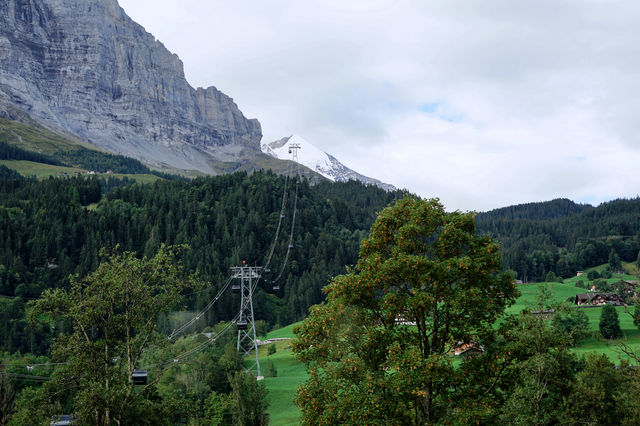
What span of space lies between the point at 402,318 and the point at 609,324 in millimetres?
75839

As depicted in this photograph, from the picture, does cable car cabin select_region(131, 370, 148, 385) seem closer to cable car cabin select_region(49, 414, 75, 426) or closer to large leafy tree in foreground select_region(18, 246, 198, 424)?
large leafy tree in foreground select_region(18, 246, 198, 424)

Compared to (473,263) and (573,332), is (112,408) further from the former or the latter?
(573,332)

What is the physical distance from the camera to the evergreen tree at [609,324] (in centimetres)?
8700

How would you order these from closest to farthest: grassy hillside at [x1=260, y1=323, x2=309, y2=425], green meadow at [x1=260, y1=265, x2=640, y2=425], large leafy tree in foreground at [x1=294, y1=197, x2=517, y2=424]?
large leafy tree in foreground at [x1=294, y1=197, x2=517, y2=424]
green meadow at [x1=260, y1=265, x2=640, y2=425]
grassy hillside at [x1=260, y1=323, x2=309, y2=425]

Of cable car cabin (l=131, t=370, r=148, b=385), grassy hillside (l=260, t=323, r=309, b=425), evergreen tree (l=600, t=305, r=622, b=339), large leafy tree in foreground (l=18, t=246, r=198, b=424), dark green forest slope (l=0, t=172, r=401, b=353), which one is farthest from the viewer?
dark green forest slope (l=0, t=172, r=401, b=353)

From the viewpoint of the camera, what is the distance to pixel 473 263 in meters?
23.9

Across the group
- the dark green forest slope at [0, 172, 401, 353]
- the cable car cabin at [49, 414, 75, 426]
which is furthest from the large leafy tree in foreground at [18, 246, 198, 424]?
the dark green forest slope at [0, 172, 401, 353]

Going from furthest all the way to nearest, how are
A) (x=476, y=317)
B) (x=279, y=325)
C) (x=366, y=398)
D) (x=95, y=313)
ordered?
(x=279, y=325), (x=95, y=313), (x=476, y=317), (x=366, y=398)

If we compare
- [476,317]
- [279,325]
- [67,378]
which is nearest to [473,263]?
A: [476,317]

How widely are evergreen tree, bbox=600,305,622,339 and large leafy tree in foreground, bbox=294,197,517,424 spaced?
7331 centimetres

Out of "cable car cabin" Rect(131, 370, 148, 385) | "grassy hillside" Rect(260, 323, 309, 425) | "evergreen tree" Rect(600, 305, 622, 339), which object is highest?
"cable car cabin" Rect(131, 370, 148, 385)

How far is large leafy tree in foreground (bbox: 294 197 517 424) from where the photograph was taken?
74.3 ft

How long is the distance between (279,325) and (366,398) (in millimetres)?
133068

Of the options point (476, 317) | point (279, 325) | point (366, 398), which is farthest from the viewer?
point (279, 325)
